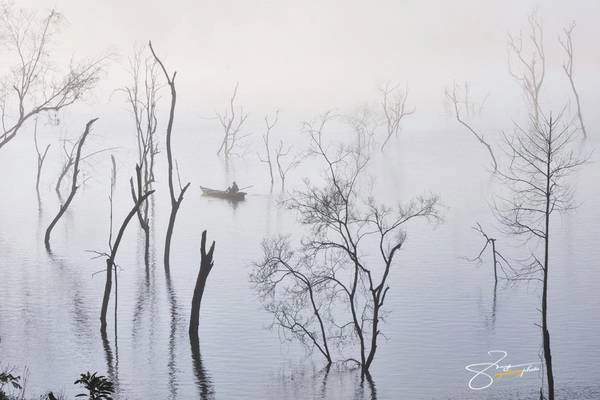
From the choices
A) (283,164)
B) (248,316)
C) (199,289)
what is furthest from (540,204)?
(283,164)

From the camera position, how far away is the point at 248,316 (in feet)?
130

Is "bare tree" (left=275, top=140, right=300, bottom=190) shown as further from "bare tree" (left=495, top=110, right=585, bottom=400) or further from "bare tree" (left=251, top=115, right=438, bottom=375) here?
"bare tree" (left=251, top=115, right=438, bottom=375)

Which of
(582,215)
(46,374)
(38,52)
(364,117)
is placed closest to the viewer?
(46,374)

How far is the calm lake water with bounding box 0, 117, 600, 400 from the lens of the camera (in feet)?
102

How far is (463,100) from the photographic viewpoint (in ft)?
464

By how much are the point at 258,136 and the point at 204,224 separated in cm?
7274

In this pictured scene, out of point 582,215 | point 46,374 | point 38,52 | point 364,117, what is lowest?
point 46,374

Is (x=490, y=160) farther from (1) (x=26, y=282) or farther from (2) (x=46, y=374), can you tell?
(2) (x=46, y=374)

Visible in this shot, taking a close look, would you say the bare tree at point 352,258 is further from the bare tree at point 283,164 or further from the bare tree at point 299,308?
the bare tree at point 283,164

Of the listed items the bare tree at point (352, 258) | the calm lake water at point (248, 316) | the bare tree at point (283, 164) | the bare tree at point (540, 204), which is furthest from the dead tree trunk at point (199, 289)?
the bare tree at point (283, 164)

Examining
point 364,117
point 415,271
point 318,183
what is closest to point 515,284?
point 415,271

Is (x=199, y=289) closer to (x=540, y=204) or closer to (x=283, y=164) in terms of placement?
(x=540, y=204)

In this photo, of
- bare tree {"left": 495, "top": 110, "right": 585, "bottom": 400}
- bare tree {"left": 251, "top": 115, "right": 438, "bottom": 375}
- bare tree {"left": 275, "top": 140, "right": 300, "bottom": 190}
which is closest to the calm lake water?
bare tree {"left": 251, "top": 115, "right": 438, "bottom": 375}

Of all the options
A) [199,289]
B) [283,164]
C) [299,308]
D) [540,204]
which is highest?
[283,164]
